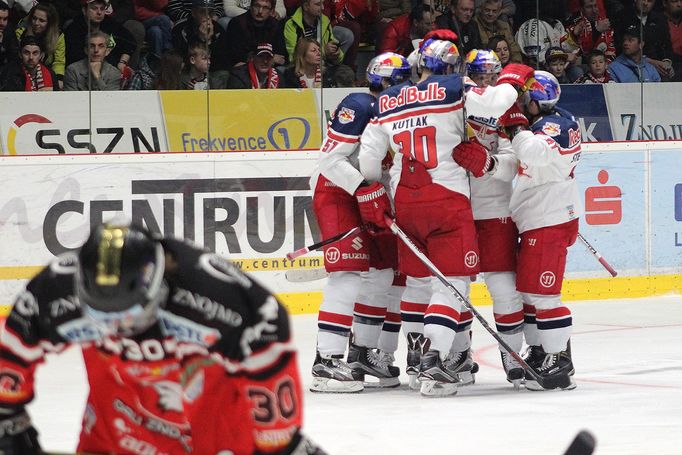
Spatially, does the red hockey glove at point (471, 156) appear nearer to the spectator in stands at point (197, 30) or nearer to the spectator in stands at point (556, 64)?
the spectator in stands at point (197, 30)

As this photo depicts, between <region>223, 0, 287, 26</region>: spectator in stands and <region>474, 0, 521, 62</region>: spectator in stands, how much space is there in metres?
1.33

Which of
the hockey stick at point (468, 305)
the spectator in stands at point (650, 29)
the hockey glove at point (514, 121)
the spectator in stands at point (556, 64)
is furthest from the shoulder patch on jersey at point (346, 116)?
the spectator in stands at point (650, 29)

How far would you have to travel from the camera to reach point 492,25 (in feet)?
29.2

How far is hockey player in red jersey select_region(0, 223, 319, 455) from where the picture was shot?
2260 mm

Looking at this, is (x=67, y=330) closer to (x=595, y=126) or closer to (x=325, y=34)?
(x=325, y=34)

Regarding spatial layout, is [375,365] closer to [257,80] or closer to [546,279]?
[546,279]

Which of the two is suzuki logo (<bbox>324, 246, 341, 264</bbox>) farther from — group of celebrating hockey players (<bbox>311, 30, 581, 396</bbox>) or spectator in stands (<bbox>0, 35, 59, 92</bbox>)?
spectator in stands (<bbox>0, 35, 59, 92</bbox>)

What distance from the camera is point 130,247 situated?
2250 mm

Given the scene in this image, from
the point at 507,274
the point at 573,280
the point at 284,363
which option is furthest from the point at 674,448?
the point at 573,280

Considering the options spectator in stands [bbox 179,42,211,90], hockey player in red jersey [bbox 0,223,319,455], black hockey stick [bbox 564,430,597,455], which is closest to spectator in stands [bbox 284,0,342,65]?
spectator in stands [bbox 179,42,211,90]

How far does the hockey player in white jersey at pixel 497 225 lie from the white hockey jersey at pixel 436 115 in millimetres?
248

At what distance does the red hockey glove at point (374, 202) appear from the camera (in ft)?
18.6

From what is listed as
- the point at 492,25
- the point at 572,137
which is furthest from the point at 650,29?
the point at 572,137

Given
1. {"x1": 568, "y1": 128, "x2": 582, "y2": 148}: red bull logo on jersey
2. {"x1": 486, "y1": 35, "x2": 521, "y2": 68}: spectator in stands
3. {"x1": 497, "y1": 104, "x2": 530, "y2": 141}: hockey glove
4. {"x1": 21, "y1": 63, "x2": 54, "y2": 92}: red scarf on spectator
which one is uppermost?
{"x1": 486, "y1": 35, "x2": 521, "y2": 68}: spectator in stands
